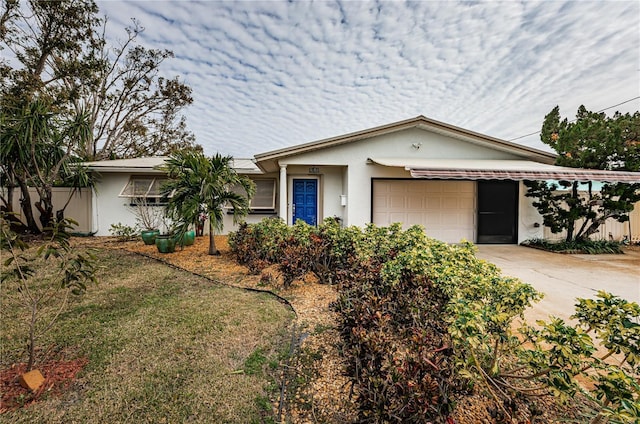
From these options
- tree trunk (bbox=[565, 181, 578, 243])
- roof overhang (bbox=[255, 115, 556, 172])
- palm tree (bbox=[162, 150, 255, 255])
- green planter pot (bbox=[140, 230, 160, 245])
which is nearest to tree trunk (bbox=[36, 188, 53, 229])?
green planter pot (bbox=[140, 230, 160, 245])

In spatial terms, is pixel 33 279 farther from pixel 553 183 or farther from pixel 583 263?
pixel 553 183

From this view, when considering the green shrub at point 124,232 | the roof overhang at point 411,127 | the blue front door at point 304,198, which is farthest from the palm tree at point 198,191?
the green shrub at point 124,232

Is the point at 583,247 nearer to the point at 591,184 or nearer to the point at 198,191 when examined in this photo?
the point at 591,184

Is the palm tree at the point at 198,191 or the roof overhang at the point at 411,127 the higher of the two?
the roof overhang at the point at 411,127

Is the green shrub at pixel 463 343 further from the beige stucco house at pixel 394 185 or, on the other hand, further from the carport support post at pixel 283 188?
the beige stucco house at pixel 394 185

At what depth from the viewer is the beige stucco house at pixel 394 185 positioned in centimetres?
1006

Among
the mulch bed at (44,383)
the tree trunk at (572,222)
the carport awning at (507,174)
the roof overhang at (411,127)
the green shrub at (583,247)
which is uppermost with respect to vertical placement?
the roof overhang at (411,127)

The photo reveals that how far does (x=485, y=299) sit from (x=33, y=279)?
868 cm

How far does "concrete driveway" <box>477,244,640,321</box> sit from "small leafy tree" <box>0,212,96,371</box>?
6.12 meters

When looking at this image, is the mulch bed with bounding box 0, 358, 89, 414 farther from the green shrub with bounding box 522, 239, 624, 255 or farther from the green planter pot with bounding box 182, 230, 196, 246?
the green shrub with bounding box 522, 239, 624, 255

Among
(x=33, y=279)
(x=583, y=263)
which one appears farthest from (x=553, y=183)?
(x=33, y=279)

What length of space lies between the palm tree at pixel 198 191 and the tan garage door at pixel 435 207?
5801 millimetres

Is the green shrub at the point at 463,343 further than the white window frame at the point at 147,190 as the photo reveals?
No

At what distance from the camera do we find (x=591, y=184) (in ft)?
31.2
